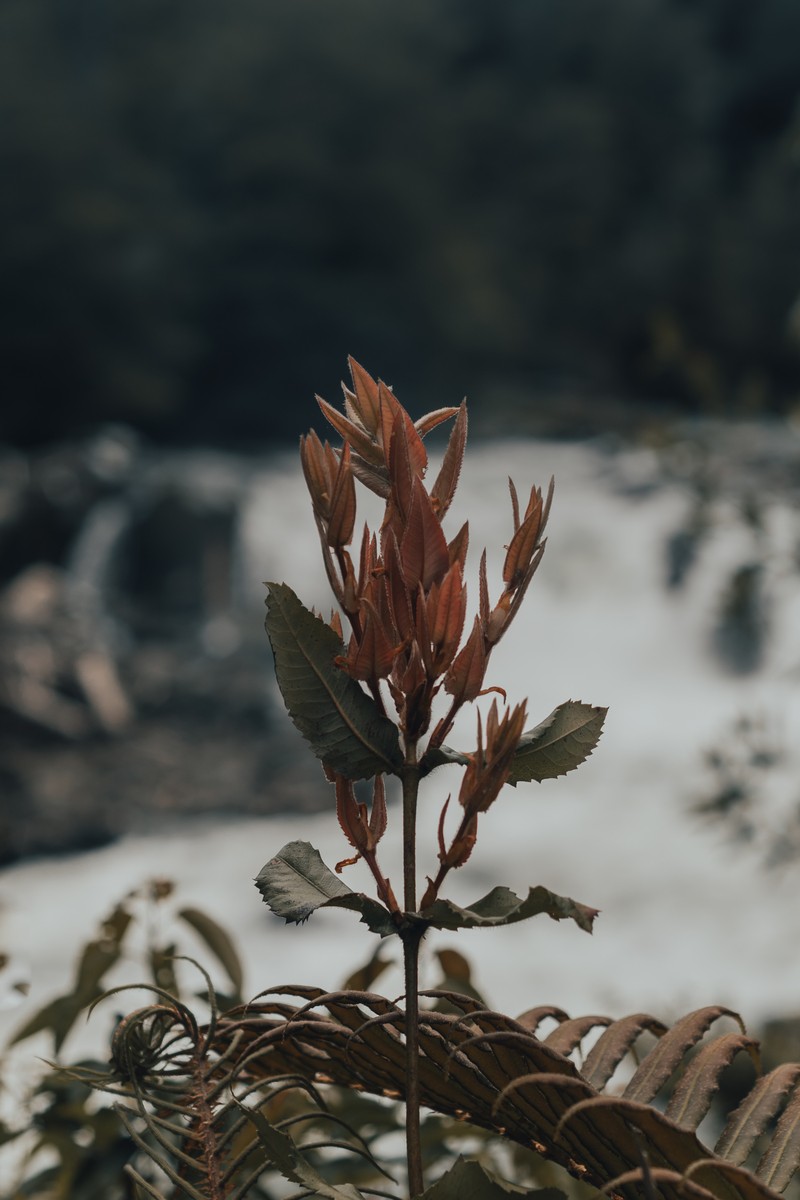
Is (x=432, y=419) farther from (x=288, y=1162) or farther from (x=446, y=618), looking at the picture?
(x=288, y=1162)

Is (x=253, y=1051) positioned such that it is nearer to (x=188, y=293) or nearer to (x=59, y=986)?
(x=59, y=986)

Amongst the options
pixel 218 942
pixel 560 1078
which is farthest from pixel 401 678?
pixel 218 942

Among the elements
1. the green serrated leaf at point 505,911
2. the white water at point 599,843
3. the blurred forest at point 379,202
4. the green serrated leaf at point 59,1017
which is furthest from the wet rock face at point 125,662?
the green serrated leaf at point 505,911

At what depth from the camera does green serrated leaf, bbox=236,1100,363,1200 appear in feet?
1.16

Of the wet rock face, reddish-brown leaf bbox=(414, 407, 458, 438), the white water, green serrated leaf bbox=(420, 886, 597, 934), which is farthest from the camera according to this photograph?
the wet rock face

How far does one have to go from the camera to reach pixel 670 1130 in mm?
339

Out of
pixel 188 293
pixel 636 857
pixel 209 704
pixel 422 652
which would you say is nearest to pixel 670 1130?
pixel 422 652

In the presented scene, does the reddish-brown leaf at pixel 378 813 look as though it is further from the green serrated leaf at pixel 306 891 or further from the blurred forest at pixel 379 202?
the blurred forest at pixel 379 202

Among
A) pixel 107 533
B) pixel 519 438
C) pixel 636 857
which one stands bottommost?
pixel 636 857

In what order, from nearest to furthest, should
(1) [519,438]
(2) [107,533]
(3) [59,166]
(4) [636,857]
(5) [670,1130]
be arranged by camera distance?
(5) [670,1130], (4) [636,857], (2) [107,533], (1) [519,438], (3) [59,166]

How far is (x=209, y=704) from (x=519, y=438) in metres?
5.16

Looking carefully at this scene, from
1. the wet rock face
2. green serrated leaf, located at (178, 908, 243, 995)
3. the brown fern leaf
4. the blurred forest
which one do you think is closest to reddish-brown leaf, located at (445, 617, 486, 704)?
the brown fern leaf

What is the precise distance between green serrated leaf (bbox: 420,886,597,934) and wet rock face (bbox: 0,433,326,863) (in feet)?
18.5

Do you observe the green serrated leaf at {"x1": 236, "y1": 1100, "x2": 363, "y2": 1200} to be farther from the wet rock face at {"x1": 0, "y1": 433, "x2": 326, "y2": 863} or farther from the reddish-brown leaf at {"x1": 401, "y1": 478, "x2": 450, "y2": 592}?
the wet rock face at {"x1": 0, "y1": 433, "x2": 326, "y2": 863}
